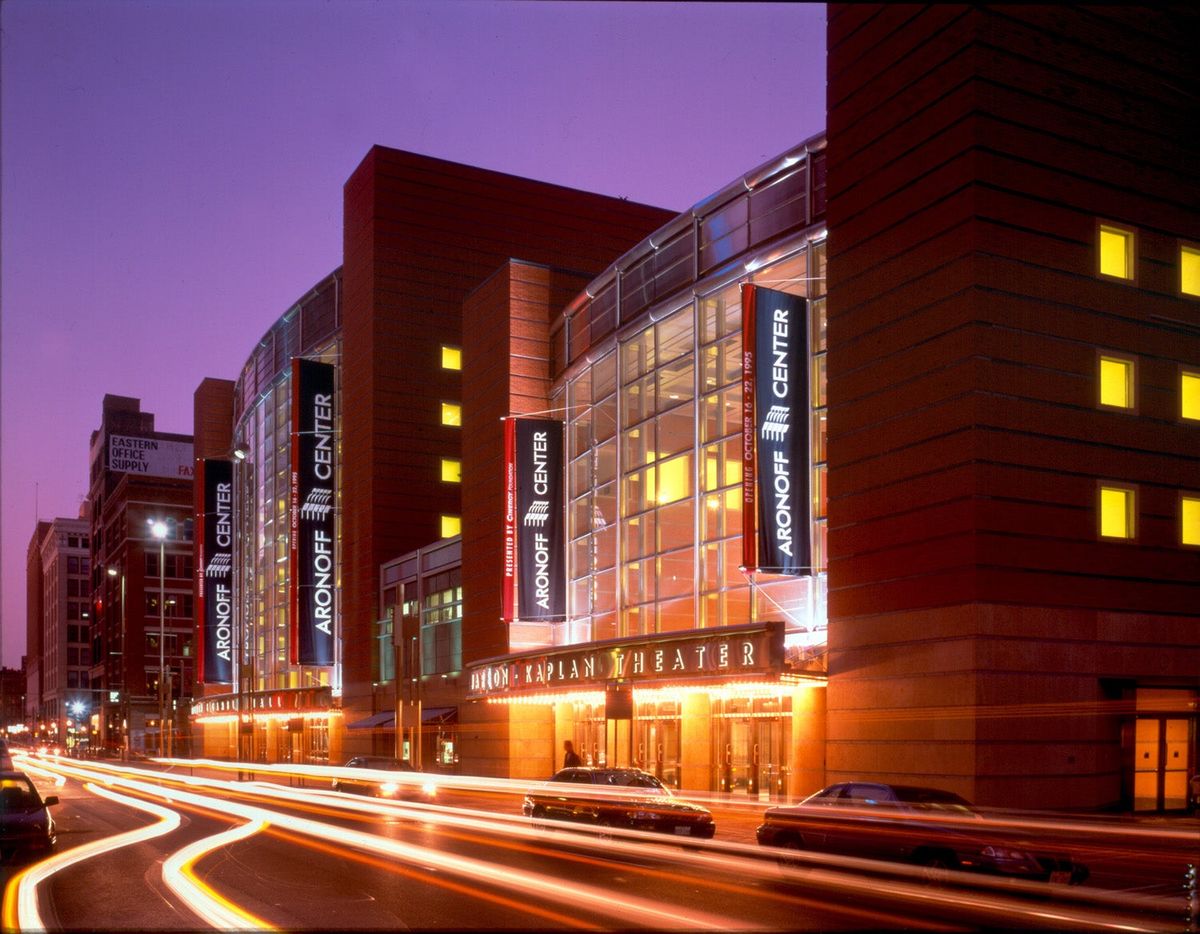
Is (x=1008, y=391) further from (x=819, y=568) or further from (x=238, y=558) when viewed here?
(x=238, y=558)

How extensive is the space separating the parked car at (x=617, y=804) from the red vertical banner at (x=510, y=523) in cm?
1539

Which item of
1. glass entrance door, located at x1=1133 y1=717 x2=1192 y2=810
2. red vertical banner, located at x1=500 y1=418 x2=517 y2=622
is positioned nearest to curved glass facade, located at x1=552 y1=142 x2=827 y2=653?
red vertical banner, located at x1=500 y1=418 x2=517 y2=622

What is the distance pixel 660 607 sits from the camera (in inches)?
1623

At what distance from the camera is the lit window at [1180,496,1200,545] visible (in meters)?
30.7

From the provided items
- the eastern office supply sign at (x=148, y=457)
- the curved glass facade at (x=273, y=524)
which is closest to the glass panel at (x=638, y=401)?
the curved glass facade at (x=273, y=524)

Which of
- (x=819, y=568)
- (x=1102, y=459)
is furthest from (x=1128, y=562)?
(x=819, y=568)

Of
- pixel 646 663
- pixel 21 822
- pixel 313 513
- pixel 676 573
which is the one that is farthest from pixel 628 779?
pixel 313 513

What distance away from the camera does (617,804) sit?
27812 millimetres

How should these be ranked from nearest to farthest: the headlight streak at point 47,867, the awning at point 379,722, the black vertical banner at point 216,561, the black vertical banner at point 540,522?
the headlight streak at point 47,867 → the black vertical banner at point 540,522 → the awning at point 379,722 → the black vertical banner at point 216,561

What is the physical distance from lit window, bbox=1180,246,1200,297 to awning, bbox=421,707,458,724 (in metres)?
33.6

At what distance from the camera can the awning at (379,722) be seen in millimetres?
58312

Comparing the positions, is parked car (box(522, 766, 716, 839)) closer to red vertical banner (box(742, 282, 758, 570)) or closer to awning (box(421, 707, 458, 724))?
red vertical banner (box(742, 282, 758, 570))

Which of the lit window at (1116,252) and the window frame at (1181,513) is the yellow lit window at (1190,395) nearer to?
the window frame at (1181,513)

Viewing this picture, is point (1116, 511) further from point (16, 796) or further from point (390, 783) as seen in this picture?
point (16, 796)
